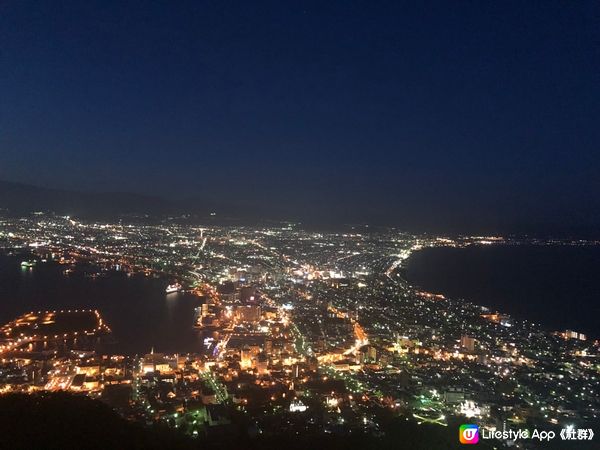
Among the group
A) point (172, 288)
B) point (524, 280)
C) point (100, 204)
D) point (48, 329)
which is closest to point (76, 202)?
point (100, 204)

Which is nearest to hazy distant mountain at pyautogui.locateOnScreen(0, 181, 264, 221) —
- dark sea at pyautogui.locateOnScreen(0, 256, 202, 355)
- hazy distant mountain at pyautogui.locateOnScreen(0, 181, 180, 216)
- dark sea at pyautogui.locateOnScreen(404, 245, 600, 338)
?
hazy distant mountain at pyautogui.locateOnScreen(0, 181, 180, 216)

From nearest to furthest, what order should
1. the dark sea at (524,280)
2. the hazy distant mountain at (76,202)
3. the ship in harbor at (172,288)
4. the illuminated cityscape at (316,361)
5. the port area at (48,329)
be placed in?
1. the illuminated cityscape at (316,361)
2. the port area at (48,329)
3. the dark sea at (524,280)
4. the ship in harbor at (172,288)
5. the hazy distant mountain at (76,202)

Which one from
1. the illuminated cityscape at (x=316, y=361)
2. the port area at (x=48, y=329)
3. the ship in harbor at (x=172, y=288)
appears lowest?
the port area at (x=48, y=329)

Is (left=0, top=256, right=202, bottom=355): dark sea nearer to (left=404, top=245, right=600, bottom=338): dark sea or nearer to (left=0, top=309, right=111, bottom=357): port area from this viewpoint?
(left=0, top=309, right=111, bottom=357): port area

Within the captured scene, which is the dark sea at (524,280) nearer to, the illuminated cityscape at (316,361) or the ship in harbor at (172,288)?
the illuminated cityscape at (316,361)

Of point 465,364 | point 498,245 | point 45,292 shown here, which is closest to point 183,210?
point 498,245

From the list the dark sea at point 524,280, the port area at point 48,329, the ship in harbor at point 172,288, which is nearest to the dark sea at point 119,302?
the ship in harbor at point 172,288

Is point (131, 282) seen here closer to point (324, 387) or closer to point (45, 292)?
point (45, 292)
